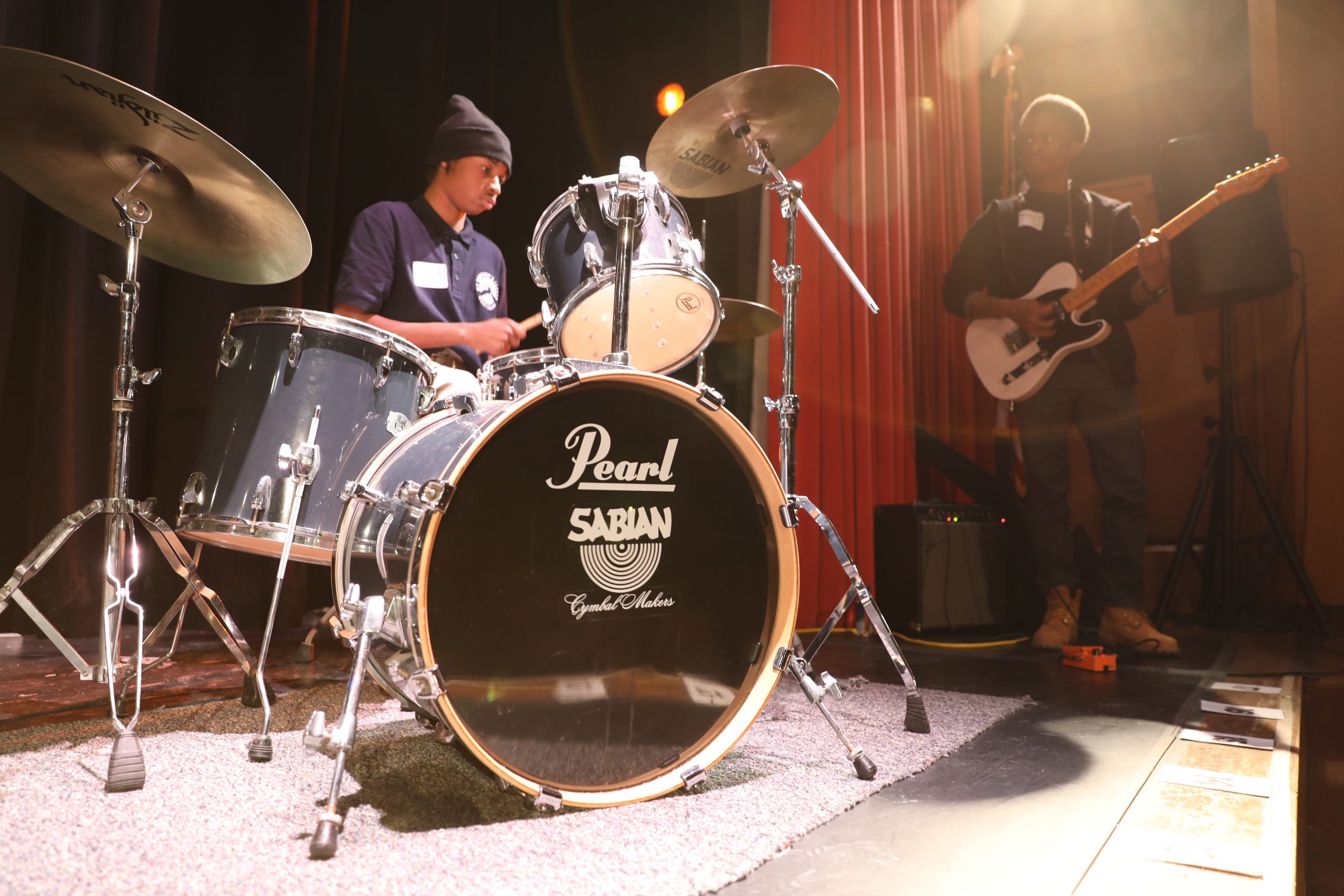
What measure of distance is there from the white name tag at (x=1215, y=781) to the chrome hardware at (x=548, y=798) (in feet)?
3.49

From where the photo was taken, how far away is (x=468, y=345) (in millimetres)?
2279

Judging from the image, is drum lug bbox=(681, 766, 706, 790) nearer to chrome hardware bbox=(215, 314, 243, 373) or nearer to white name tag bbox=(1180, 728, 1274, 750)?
white name tag bbox=(1180, 728, 1274, 750)

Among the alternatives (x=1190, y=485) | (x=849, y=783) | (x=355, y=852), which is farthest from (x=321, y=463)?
(x=1190, y=485)

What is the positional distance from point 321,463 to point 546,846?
100cm

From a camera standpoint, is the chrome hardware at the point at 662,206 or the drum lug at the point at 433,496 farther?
the chrome hardware at the point at 662,206

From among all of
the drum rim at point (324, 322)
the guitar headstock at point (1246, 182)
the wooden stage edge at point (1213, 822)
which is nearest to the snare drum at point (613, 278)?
the drum rim at point (324, 322)

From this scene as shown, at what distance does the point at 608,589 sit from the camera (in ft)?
4.34

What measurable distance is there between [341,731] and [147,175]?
1227mm

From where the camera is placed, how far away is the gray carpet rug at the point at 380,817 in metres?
1.00

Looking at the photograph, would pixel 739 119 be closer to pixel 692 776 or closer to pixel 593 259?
pixel 593 259

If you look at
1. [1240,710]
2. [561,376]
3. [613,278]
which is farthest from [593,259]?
[1240,710]

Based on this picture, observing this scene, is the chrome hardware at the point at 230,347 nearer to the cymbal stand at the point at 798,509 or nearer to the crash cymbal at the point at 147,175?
the crash cymbal at the point at 147,175

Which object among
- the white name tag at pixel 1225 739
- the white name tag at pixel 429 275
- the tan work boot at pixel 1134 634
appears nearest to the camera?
the white name tag at pixel 1225 739

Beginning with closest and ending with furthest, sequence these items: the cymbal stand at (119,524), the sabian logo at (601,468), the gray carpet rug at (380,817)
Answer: the gray carpet rug at (380,817), the sabian logo at (601,468), the cymbal stand at (119,524)
